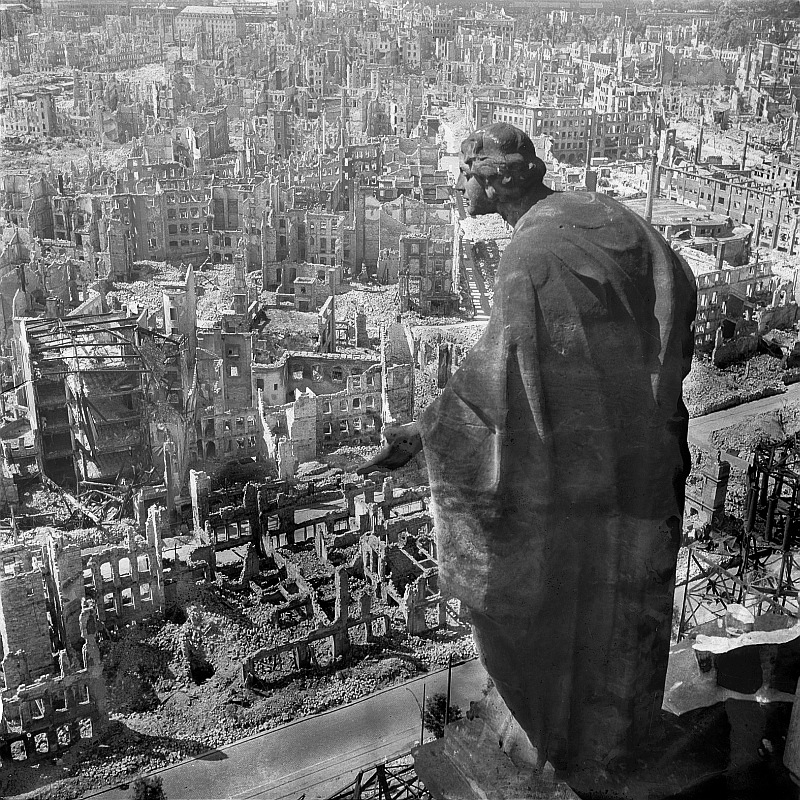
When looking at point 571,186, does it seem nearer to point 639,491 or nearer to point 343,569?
point 343,569

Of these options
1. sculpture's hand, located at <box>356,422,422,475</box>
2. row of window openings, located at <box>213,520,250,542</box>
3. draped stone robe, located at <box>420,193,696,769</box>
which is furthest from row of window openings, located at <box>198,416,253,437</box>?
sculpture's hand, located at <box>356,422,422,475</box>

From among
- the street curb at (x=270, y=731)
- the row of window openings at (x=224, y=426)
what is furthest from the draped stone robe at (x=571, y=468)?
the row of window openings at (x=224, y=426)

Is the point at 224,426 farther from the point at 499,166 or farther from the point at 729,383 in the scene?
A: the point at 499,166

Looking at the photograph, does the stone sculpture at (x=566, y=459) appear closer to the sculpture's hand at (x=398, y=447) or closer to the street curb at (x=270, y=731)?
the sculpture's hand at (x=398, y=447)

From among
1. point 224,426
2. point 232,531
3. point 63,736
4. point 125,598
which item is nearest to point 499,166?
point 63,736

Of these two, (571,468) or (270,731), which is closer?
(571,468)

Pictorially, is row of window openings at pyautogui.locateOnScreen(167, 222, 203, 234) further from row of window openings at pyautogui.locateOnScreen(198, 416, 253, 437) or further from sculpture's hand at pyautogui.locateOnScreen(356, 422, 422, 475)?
sculpture's hand at pyautogui.locateOnScreen(356, 422, 422, 475)

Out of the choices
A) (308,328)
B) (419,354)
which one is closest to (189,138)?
(308,328)

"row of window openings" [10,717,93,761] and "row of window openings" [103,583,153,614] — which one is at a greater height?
"row of window openings" [103,583,153,614]

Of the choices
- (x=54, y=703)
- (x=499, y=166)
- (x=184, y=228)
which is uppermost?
(x=499, y=166)
